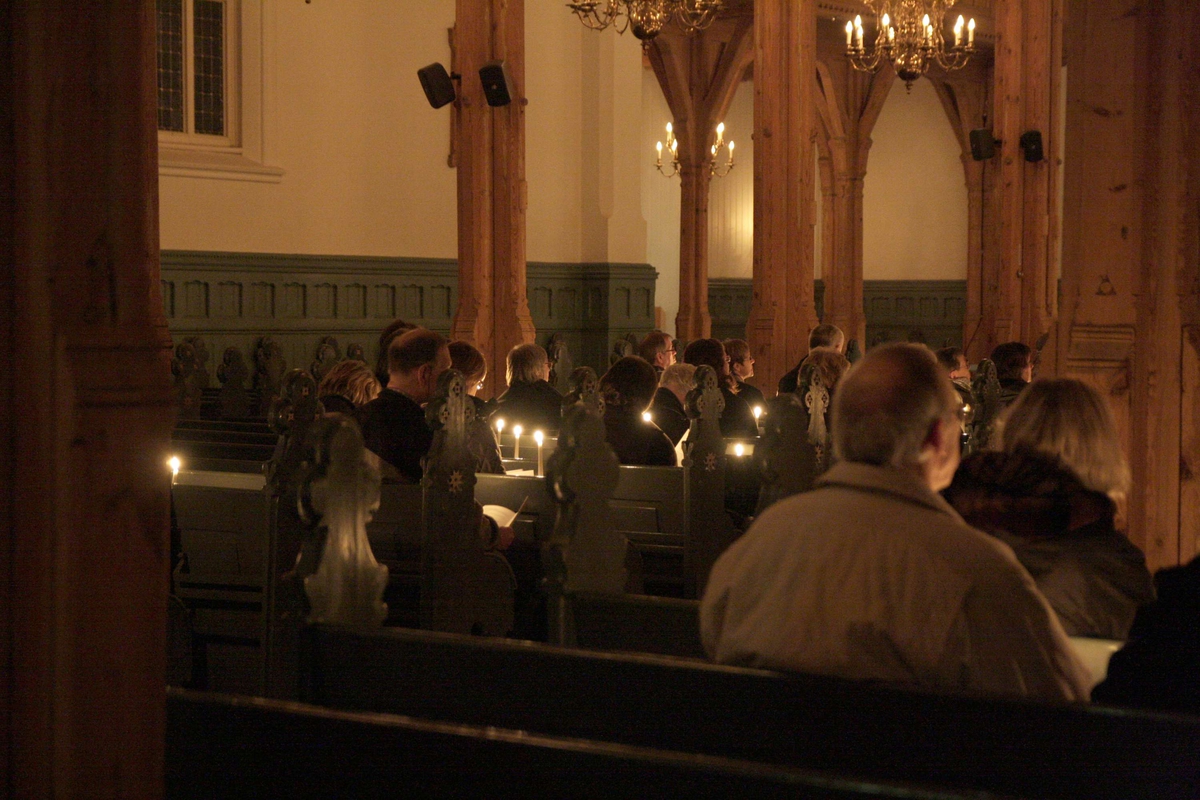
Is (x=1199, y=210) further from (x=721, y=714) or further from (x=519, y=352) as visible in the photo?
(x=519, y=352)

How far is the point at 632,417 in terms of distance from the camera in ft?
22.7

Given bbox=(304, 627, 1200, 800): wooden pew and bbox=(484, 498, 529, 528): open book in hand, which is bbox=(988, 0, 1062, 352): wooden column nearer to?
bbox=(484, 498, 529, 528): open book in hand

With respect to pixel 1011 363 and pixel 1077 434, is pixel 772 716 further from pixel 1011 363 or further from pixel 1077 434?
pixel 1011 363

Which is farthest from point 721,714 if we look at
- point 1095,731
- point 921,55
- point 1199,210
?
point 921,55

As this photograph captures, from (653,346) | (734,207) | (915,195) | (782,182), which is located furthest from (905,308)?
(653,346)

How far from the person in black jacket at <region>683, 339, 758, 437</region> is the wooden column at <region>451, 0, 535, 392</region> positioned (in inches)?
129

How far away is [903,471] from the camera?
266cm

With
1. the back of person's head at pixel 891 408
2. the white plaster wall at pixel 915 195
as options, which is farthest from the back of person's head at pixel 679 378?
the white plaster wall at pixel 915 195

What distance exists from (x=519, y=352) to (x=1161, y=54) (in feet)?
14.0

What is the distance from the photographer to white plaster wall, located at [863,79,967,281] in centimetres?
2355

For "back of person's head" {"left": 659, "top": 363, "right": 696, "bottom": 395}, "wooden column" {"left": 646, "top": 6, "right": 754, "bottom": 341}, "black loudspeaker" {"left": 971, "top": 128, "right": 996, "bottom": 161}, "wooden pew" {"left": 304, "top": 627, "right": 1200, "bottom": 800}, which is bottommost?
"wooden pew" {"left": 304, "top": 627, "right": 1200, "bottom": 800}

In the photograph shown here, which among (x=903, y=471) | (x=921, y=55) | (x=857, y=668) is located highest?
(x=921, y=55)

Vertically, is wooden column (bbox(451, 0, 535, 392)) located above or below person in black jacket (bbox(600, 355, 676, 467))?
above

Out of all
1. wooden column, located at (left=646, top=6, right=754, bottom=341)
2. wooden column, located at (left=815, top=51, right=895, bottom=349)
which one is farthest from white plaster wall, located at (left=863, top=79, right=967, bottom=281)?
wooden column, located at (left=646, top=6, right=754, bottom=341)
